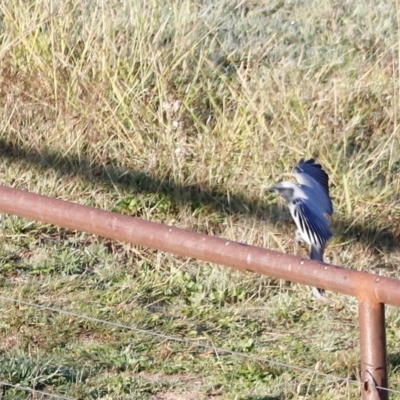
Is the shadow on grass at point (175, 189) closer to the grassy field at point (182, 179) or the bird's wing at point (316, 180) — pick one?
the grassy field at point (182, 179)

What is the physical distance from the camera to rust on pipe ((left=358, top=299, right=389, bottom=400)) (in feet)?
6.90

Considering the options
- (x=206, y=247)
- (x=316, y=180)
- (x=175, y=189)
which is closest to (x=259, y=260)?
(x=206, y=247)

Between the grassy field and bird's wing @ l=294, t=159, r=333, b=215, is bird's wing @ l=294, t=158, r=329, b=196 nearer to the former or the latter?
bird's wing @ l=294, t=159, r=333, b=215

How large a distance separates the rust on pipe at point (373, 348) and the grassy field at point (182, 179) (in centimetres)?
159

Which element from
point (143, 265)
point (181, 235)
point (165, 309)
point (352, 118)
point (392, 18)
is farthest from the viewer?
point (392, 18)

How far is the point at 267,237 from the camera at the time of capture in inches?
189

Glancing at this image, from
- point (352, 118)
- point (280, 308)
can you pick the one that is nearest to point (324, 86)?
point (352, 118)

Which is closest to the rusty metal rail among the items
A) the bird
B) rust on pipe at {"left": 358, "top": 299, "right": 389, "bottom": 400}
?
rust on pipe at {"left": 358, "top": 299, "right": 389, "bottom": 400}

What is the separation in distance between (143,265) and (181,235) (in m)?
2.55

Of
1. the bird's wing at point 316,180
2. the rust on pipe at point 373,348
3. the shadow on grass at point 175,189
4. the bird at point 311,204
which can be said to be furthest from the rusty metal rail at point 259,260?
the shadow on grass at point 175,189

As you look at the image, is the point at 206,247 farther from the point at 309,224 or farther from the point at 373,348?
the point at 309,224

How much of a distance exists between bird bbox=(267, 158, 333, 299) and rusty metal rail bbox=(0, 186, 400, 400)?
6.08 ft

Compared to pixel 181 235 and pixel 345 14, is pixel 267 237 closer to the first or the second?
pixel 345 14

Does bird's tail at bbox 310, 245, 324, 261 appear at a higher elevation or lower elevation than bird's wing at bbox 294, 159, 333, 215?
lower
